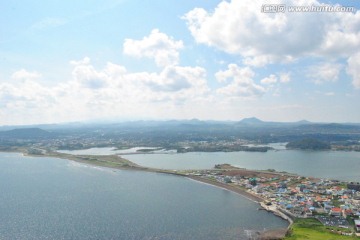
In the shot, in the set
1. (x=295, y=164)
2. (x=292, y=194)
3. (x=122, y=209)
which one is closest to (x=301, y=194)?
(x=292, y=194)

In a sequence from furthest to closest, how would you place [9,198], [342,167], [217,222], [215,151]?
[215,151] → [342,167] → [9,198] → [217,222]

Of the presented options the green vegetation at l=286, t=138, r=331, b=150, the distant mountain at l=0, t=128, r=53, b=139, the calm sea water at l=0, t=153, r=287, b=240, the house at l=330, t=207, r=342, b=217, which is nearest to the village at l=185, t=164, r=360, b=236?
the house at l=330, t=207, r=342, b=217

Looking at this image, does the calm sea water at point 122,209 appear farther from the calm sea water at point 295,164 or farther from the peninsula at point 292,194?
the calm sea water at point 295,164

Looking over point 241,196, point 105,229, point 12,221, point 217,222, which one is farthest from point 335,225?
point 12,221

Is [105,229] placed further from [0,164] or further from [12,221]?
[0,164]

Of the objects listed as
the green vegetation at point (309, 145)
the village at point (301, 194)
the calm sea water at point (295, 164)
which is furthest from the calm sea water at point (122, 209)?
the green vegetation at point (309, 145)

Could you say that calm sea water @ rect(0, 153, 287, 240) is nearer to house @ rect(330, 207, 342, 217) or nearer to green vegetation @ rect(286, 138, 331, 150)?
house @ rect(330, 207, 342, 217)
